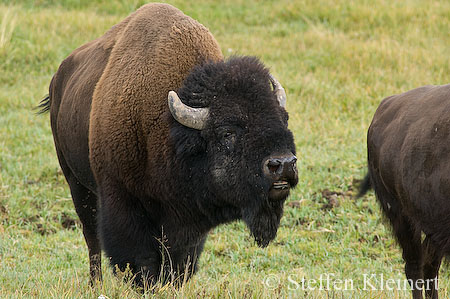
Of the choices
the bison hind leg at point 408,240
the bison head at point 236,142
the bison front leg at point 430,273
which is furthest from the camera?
the bison hind leg at point 408,240

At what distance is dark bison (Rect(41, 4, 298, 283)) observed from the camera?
437 centimetres

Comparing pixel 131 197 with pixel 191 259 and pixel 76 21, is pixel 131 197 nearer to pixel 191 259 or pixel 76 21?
pixel 191 259

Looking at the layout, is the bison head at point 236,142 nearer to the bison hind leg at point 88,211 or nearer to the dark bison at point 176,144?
the dark bison at point 176,144

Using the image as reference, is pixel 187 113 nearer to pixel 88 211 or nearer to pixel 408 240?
pixel 88 211

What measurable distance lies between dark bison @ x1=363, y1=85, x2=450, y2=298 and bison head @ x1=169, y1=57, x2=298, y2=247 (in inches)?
49.2

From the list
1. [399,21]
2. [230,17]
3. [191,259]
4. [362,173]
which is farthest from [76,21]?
[191,259]

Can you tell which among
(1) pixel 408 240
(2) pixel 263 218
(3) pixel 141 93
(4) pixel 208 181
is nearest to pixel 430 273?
(1) pixel 408 240

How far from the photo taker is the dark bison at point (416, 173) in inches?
195

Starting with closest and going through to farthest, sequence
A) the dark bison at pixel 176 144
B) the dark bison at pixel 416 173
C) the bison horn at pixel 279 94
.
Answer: the dark bison at pixel 176 144 → the bison horn at pixel 279 94 → the dark bison at pixel 416 173

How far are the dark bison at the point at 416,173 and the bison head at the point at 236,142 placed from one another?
125 centimetres

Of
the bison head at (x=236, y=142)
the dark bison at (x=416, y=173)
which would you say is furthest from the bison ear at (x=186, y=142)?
the dark bison at (x=416, y=173)

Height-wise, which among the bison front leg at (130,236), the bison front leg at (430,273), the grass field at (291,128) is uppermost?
the bison front leg at (130,236)

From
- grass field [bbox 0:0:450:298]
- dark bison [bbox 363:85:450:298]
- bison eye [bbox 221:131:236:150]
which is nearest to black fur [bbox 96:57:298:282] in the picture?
bison eye [bbox 221:131:236:150]

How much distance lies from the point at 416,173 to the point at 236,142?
5.38 feet
